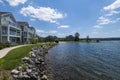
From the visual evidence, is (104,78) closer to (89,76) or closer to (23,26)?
(89,76)

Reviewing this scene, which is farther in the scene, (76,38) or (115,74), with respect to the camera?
(76,38)

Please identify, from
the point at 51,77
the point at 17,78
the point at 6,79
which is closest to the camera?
the point at 6,79

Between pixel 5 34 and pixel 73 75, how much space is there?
2947 centimetres

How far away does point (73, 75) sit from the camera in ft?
41.9

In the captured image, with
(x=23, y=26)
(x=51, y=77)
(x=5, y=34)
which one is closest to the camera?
(x=51, y=77)

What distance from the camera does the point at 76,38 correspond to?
129250 millimetres

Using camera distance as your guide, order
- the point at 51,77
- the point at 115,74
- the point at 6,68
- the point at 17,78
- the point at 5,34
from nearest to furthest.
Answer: the point at 17,78 → the point at 6,68 → the point at 51,77 → the point at 115,74 → the point at 5,34

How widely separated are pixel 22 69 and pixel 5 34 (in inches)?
1115

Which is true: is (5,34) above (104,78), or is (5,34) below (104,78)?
above

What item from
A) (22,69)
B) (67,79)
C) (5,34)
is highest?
(5,34)

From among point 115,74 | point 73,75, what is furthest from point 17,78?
point 115,74

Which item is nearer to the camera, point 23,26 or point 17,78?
point 17,78

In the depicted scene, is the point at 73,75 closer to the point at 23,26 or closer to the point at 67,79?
the point at 67,79

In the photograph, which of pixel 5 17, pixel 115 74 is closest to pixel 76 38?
pixel 5 17
